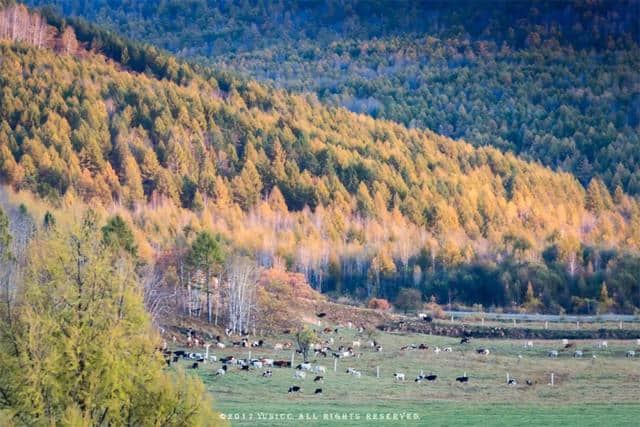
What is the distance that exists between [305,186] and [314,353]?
309 feet

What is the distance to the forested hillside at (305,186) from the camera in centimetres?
12631

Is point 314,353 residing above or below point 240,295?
below

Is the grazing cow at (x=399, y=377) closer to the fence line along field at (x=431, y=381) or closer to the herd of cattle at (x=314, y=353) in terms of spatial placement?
the herd of cattle at (x=314, y=353)

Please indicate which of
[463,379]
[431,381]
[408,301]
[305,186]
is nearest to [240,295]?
[431,381]

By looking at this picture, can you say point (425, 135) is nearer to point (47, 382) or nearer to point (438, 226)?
point (438, 226)

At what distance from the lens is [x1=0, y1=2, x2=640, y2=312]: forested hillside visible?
126 m

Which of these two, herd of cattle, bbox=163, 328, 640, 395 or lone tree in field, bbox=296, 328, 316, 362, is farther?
lone tree in field, bbox=296, 328, 316, 362

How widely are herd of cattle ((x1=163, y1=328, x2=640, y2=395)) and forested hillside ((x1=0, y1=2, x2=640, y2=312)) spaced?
37.8 m

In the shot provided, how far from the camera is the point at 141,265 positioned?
79.7m

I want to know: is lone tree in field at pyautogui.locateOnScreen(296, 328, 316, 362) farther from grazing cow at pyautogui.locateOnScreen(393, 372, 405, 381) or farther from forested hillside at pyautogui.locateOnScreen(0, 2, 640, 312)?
forested hillside at pyautogui.locateOnScreen(0, 2, 640, 312)

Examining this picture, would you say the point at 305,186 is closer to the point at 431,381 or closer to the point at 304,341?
the point at 304,341

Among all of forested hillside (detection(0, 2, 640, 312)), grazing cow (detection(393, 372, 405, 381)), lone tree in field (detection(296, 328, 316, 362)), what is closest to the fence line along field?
grazing cow (detection(393, 372, 405, 381))

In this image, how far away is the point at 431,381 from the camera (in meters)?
59.3

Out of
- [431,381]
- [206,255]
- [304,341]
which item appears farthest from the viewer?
[206,255]
